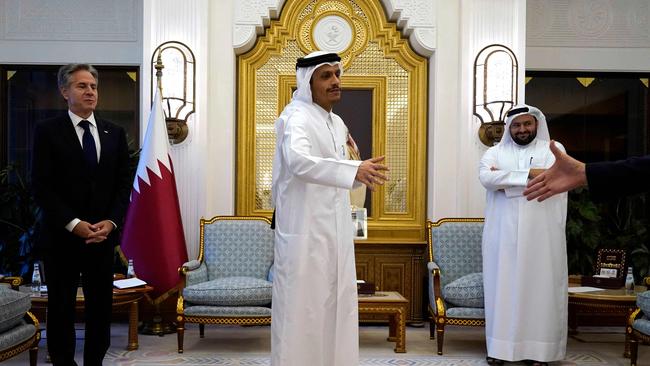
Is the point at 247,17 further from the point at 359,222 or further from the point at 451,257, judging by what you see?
the point at 451,257

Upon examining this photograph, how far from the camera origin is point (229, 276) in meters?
5.10

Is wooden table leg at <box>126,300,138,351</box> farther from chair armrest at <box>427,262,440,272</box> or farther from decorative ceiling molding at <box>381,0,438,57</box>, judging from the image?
decorative ceiling molding at <box>381,0,438,57</box>

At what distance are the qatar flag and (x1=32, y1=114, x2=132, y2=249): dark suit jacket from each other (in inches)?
61.3

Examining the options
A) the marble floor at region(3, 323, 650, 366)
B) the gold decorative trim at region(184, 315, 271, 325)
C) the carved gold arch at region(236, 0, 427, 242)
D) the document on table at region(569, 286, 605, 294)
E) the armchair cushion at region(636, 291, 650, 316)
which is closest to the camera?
the armchair cushion at region(636, 291, 650, 316)

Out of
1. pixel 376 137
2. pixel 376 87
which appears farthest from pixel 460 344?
pixel 376 87

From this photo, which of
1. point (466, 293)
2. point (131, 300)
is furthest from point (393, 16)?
point (131, 300)

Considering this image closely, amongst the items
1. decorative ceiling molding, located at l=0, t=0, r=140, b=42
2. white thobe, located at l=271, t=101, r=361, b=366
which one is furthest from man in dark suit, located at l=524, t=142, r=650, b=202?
decorative ceiling molding, located at l=0, t=0, r=140, b=42

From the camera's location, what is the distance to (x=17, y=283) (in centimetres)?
411

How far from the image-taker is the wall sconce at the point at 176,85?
5406 millimetres

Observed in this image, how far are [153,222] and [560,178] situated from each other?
3634 mm

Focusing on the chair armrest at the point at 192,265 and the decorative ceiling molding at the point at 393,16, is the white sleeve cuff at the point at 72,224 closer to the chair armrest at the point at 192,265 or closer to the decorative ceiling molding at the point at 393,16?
Answer: the chair armrest at the point at 192,265

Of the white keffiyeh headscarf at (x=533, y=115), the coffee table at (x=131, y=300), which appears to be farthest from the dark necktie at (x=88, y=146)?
the white keffiyeh headscarf at (x=533, y=115)

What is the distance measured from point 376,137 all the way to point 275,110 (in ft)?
3.23

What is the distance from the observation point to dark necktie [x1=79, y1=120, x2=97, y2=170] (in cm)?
331
